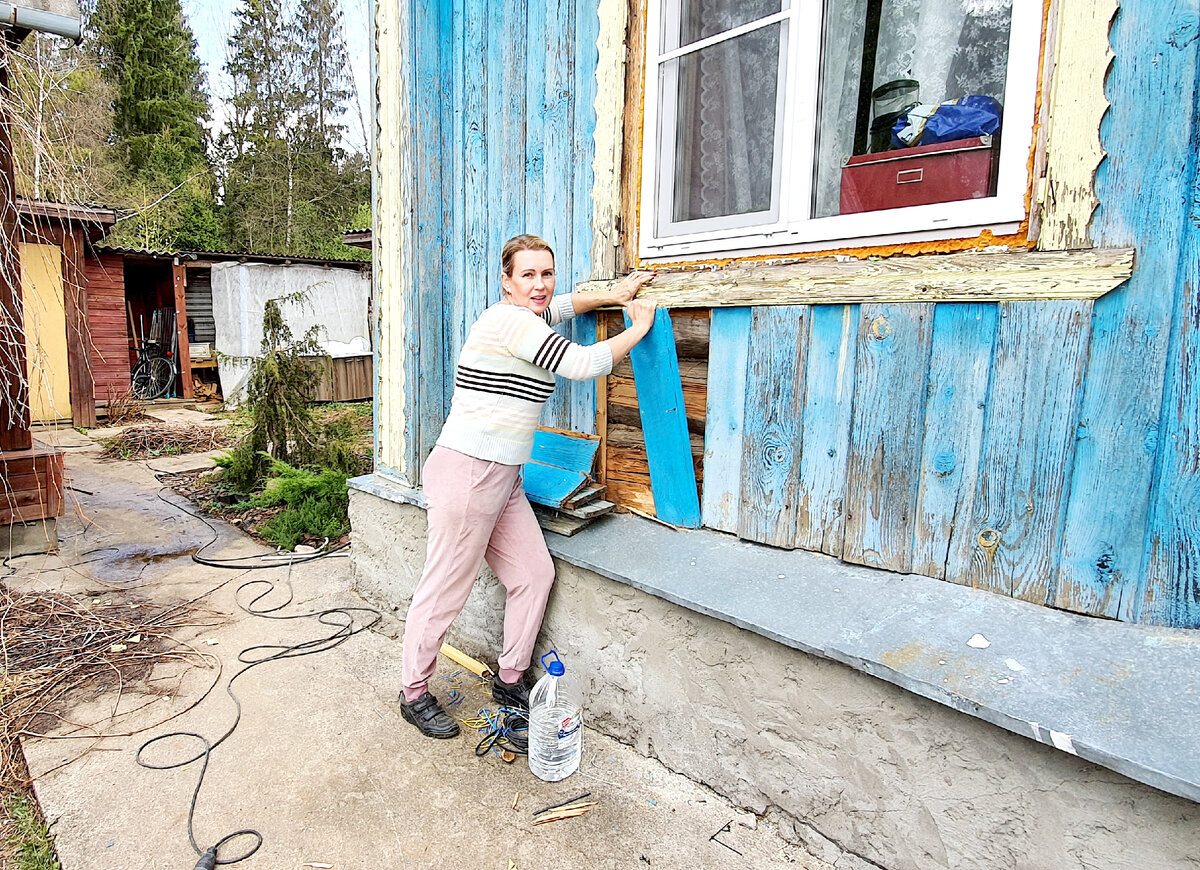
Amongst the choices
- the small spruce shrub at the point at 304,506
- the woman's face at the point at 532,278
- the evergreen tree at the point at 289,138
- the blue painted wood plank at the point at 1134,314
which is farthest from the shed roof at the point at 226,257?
the blue painted wood plank at the point at 1134,314

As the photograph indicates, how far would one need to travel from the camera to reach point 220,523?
18.8 ft

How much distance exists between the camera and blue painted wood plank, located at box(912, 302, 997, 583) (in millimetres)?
2008

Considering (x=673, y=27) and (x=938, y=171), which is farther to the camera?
(x=673, y=27)

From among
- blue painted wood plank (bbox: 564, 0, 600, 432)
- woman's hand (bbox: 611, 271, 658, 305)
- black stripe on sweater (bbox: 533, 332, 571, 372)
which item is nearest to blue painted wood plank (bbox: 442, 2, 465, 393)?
blue painted wood plank (bbox: 564, 0, 600, 432)

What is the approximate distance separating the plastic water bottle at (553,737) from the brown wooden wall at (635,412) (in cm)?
84

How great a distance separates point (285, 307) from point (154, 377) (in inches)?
122

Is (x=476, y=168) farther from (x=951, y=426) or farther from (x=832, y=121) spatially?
(x=951, y=426)

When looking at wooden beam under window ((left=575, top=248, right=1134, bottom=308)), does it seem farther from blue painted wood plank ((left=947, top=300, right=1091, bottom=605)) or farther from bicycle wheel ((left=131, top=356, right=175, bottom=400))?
bicycle wheel ((left=131, top=356, right=175, bottom=400))

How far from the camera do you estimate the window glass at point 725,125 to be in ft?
8.17

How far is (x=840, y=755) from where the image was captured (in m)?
2.04

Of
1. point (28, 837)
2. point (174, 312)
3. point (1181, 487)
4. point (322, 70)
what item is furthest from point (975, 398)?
point (322, 70)

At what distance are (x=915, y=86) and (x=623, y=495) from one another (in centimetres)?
191

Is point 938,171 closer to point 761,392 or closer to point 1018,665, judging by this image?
point 761,392

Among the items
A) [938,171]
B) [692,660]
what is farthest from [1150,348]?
[692,660]
